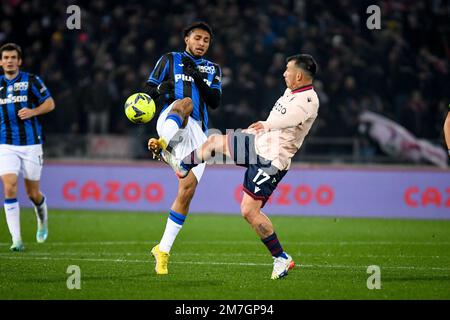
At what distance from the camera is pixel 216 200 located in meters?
18.8

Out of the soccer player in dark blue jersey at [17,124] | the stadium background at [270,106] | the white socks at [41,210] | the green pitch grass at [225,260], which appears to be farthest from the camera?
the stadium background at [270,106]

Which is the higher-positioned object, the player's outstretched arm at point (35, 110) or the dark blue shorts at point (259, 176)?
the player's outstretched arm at point (35, 110)

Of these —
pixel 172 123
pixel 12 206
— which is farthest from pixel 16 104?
pixel 172 123

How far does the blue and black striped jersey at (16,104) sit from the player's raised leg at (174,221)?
3.81 meters

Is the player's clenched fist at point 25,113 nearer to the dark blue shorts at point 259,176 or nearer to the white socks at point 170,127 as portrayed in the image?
the white socks at point 170,127

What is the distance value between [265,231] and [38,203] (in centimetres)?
492

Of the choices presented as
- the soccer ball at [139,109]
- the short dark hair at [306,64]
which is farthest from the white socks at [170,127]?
the short dark hair at [306,64]

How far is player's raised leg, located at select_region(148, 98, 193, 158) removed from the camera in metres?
8.59

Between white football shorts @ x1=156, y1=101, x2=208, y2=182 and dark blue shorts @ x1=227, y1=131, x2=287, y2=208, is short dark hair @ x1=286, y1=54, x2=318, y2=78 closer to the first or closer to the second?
dark blue shorts @ x1=227, y1=131, x2=287, y2=208

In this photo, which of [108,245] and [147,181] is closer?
[108,245]

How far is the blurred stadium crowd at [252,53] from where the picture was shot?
18.8 m
